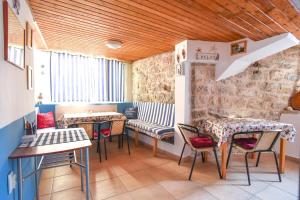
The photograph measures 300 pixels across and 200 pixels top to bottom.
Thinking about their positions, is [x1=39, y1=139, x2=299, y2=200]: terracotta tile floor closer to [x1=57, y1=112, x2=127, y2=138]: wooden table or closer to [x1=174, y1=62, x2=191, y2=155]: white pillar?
[x1=174, y1=62, x2=191, y2=155]: white pillar

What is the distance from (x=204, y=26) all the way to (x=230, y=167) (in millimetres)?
2388

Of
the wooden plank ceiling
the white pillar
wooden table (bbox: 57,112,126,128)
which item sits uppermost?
the wooden plank ceiling

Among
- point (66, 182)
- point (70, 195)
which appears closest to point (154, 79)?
point (66, 182)

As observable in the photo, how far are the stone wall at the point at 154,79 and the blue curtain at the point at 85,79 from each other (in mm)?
488

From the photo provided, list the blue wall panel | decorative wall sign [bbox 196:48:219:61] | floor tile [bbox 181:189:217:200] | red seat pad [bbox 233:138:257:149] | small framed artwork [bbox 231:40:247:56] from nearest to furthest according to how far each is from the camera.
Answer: the blue wall panel
floor tile [bbox 181:189:217:200]
red seat pad [bbox 233:138:257:149]
small framed artwork [bbox 231:40:247:56]
decorative wall sign [bbox 196:48:219:61]

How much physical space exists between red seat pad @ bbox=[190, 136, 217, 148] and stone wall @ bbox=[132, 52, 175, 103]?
4.00 ft

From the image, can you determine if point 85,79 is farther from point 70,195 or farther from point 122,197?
point 122,197

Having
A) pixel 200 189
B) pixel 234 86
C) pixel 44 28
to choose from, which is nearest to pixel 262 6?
pixel 234 86

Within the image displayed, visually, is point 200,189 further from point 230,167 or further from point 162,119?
point 162,119

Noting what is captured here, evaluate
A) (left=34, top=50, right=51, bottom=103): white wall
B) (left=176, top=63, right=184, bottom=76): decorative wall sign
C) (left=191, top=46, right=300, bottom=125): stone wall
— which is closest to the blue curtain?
(left=34, top=50, right=51, bottom=103): white wall

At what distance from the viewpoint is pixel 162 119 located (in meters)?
3.89

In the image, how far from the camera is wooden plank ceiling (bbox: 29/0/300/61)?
6.36 ft

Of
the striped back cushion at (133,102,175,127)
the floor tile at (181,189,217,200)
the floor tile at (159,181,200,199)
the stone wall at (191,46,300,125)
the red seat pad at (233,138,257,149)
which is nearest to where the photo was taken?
the floor tile at (181,189,217,200)

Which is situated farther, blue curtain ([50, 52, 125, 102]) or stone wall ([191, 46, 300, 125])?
blue curtain ([50, 52, 125, 102])
